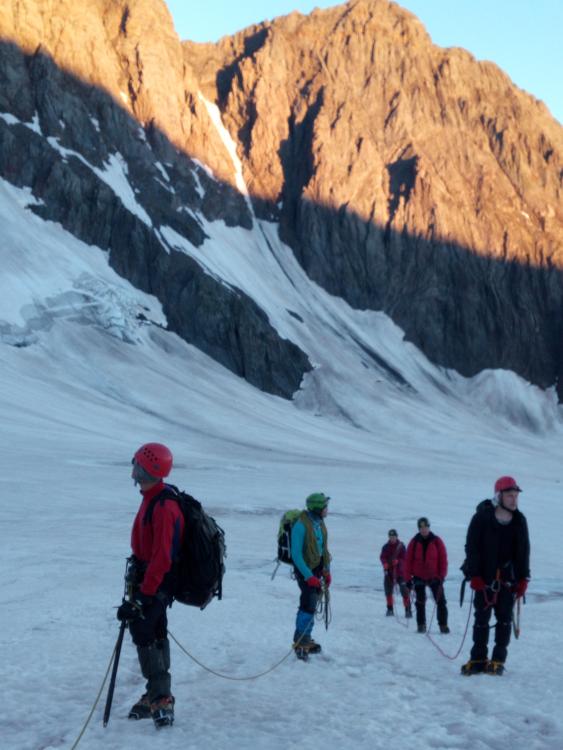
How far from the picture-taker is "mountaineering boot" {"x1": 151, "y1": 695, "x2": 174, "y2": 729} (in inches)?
232

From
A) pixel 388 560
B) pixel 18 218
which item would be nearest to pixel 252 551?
pixel 388 560

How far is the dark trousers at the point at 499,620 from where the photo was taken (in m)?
7.88

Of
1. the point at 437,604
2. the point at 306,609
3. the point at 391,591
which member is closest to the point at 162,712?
the point at 306,609

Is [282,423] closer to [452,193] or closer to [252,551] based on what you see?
[252,551]

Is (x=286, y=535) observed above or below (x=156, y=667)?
above

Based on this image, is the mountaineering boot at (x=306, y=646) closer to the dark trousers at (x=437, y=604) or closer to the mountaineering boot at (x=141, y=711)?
the mountaineering boot at (x=141, y=711)

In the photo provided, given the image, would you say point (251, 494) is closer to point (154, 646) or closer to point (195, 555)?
point (154, 646)

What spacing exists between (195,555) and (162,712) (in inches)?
44.6

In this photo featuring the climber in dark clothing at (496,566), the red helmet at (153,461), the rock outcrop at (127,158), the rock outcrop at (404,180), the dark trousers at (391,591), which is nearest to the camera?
the red helmet at (153,461)

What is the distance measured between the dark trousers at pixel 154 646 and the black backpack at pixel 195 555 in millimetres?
206

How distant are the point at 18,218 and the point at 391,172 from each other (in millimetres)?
57331

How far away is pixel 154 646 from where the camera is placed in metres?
6.22

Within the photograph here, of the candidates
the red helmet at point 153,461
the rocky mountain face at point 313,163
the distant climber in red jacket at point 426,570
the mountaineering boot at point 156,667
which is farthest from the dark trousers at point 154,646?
the rocky mountain face at point 313,163

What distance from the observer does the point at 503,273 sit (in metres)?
112
